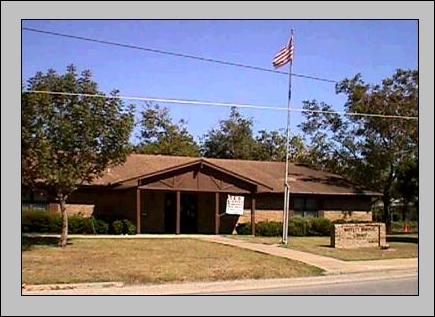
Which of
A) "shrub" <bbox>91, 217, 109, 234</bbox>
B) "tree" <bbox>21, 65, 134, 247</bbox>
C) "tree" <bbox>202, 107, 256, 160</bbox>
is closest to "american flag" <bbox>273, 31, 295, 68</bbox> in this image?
"tree" <bbox>21, 65, 134, 247</bbox>

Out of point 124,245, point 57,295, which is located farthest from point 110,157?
point 57,295

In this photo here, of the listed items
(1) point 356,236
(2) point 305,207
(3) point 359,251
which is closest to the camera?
(3) point 359,251

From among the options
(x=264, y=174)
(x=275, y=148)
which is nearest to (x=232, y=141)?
(x=275, y=148)

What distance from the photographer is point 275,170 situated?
38406mm

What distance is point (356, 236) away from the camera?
2422 cm

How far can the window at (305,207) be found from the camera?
116 ft

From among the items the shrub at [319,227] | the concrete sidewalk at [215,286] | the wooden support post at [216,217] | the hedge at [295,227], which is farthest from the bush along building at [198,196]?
the concrete sidewalk at [215,286]

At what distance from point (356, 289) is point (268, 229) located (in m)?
16.7

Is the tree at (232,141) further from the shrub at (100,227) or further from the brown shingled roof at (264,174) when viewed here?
the shrub at (100,227)

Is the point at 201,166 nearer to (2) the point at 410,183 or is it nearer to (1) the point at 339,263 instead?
(2) the point at 410,183

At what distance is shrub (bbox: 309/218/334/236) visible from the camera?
3259 cm

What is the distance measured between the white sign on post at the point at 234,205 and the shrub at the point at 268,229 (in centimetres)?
118

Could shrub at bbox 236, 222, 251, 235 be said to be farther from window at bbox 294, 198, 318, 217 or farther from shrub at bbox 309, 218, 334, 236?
window at bbox 294, 198, 318, 217

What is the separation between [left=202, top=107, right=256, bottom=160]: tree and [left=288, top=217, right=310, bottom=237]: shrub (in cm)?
2442
